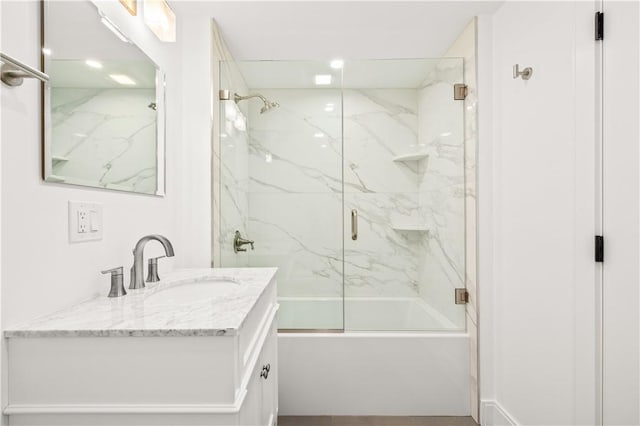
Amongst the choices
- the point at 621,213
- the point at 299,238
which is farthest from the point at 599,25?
the point at 299,238

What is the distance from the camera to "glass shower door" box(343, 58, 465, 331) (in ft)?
7.77

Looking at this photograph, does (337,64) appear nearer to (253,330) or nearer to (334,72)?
(334,72)

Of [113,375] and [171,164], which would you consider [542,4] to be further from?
[113,375]

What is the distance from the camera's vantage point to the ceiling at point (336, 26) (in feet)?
6.42

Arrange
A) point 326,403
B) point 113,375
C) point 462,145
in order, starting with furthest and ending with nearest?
point 462,145 → point 326,403 → point 113,375

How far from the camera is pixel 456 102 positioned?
89.9 inches

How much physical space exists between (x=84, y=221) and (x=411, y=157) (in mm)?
2013

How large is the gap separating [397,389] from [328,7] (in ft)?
7.13

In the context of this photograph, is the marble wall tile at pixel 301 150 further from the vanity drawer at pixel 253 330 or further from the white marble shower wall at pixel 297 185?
the vanity drawer at pixel 253 330

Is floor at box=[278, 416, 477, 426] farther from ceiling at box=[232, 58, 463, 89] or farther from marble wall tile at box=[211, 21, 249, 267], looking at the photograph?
ceiling at box=[232, 58, 463, 89]

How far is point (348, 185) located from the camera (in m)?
2.52

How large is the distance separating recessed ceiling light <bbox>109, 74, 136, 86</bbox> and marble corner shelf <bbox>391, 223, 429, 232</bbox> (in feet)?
5.99

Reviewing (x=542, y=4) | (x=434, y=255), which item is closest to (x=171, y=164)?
(x=434, y=255)

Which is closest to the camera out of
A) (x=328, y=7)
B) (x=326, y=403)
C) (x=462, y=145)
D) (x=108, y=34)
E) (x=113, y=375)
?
(x=113, y=375)
